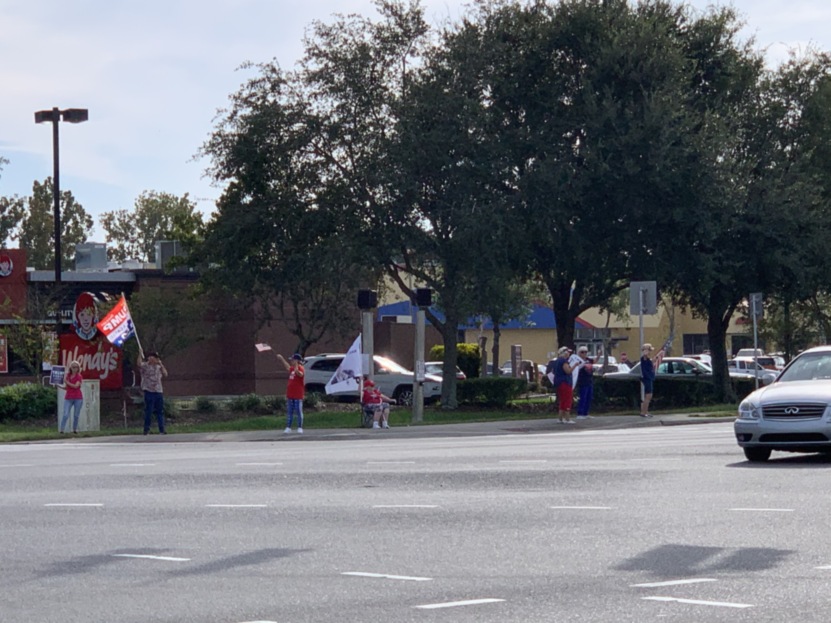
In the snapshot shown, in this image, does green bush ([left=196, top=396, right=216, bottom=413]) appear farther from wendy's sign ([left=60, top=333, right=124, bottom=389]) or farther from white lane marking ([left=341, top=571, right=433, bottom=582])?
white lane marking ([left=341, top=571, right=433, bottom=582])

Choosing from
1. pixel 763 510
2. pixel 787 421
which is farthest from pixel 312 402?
pixel 763 510

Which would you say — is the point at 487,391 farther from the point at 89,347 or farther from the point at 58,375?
the point at 58,375

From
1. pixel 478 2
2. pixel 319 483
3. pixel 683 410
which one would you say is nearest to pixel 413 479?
pixel 319 483

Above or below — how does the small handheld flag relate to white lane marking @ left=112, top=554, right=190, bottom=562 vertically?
above

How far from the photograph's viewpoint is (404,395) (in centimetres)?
4359

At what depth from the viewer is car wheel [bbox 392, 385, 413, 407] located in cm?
4347

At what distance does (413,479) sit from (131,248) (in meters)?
96.0

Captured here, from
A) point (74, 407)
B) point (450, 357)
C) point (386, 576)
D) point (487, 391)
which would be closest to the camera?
point (386, 576)

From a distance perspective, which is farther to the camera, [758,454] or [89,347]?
[89,347]

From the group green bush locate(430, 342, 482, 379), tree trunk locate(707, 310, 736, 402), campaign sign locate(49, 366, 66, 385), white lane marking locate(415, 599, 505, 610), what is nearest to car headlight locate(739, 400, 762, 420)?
white lane marking locate(415, 599, 505, 610)

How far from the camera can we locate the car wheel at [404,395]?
43.5m

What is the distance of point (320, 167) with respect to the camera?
125ft

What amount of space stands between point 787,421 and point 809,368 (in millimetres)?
1836

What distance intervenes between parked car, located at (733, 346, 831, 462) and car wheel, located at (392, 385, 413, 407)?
84.7ft
